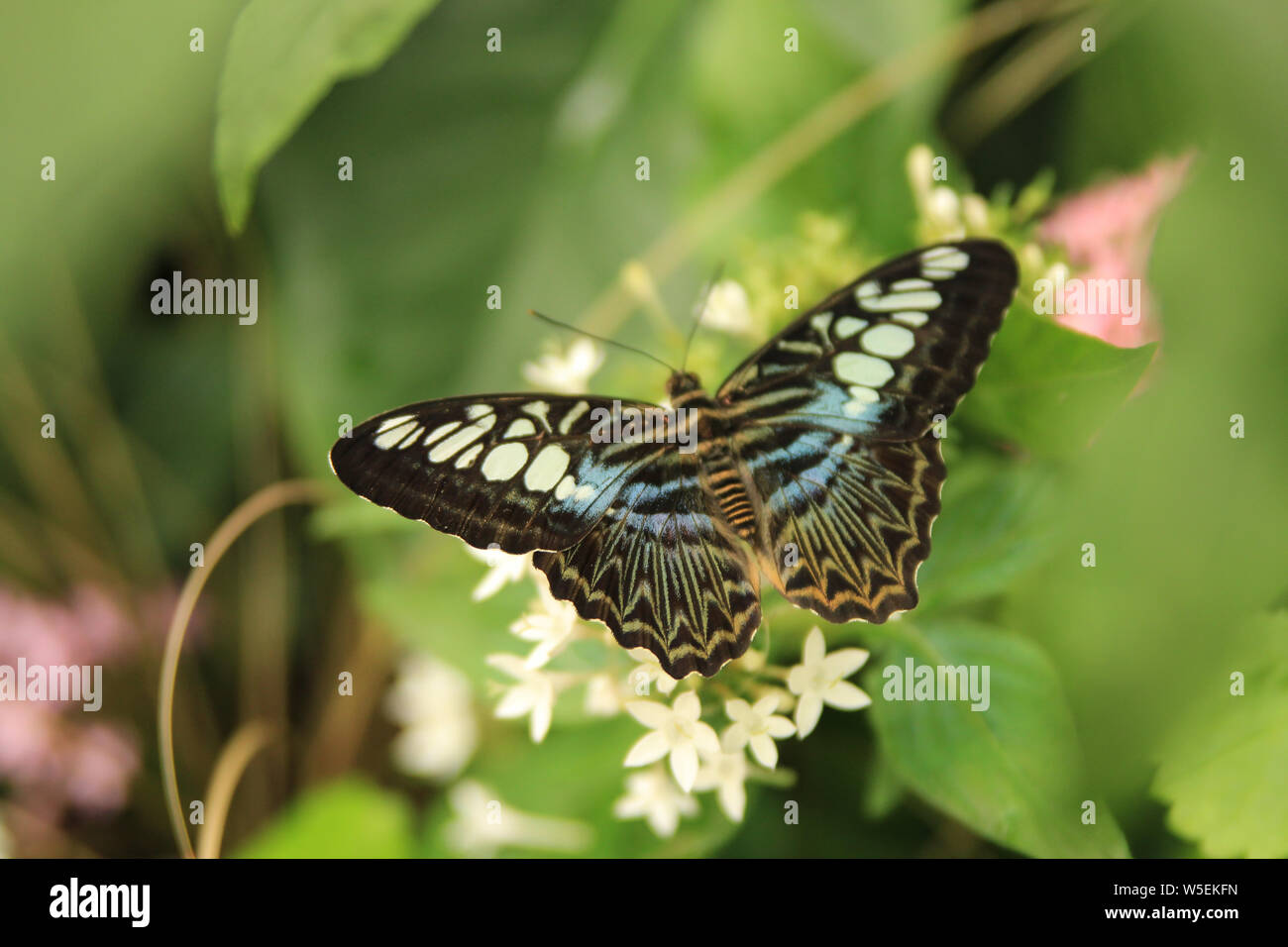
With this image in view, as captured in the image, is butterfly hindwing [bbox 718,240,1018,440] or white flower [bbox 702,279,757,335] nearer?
butterfly hindwing [bbox 718,240,1018,440]

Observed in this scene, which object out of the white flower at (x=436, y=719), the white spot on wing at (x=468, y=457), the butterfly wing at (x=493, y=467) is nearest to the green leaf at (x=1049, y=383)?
the butterfly wing at (x=493, y=467)

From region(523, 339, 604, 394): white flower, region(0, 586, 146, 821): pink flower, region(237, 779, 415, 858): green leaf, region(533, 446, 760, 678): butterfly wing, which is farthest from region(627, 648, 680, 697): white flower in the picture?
region(0, 586, 146, 821): pink flower

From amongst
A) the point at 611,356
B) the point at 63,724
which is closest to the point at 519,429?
the point at 611,356

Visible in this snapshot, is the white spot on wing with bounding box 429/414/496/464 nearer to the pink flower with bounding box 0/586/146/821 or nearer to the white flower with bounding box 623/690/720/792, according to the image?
the white flower with bounding box 623/690/720/792

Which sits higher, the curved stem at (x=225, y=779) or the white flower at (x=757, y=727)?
the white flower at (x=757, y=727)

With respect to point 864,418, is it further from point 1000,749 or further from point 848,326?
point 1000,749

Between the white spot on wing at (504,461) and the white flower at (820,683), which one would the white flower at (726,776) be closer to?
the white flower at (820,683)
